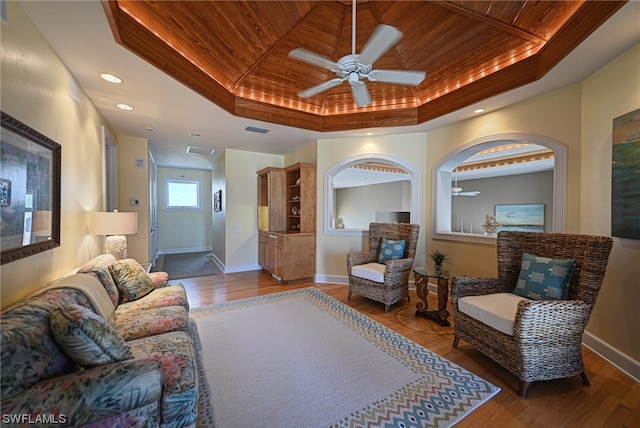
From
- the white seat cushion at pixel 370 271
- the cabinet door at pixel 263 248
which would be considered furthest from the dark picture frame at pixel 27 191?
the cabinet door at pixel 263 248

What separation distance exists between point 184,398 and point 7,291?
1234mm

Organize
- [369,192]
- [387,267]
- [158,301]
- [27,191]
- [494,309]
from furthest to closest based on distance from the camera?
[369,192]
[387,267]
[158,301]
[494,309]
[27,191]

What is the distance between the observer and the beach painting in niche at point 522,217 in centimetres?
675

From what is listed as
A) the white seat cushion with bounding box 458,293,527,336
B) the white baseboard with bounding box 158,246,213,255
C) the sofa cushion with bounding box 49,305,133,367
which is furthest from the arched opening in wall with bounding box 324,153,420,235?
the white baseboard with bounding box 158,246,213,255

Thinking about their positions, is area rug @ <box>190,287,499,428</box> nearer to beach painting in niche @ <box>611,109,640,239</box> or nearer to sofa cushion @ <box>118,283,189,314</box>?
sofa cushion @ <box>118,283,189,314</box>

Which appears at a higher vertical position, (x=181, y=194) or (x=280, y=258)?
(x=181, y=194)

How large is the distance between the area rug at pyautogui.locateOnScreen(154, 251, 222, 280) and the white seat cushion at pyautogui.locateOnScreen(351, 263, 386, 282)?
10.8 ft

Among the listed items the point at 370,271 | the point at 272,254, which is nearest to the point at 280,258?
the point at 272,254

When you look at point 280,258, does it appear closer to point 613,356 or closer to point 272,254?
point 272,254

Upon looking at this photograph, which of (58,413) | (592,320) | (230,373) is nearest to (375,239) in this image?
(592,320)

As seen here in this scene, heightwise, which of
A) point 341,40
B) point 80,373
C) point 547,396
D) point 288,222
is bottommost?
point 547,396

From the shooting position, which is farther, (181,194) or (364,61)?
(181,194)

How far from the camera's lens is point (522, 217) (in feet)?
23.2

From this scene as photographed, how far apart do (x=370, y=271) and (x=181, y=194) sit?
22.7 feet
